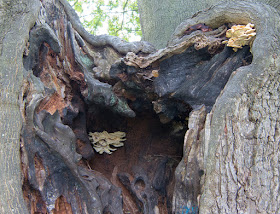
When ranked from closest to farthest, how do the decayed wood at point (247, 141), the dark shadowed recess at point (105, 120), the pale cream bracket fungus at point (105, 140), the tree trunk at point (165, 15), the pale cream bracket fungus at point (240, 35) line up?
the decayed wood at point (247, 141) < the dark shadowed recess at point (105, 120) < the pale cream bracket fungus at point (240, 35) < the pale cream bracket fungus at point (105, 140) < the tree trunk at point (165, 15)

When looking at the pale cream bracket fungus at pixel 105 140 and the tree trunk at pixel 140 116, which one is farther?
the pale cream bracket fungus at pixel 105 140

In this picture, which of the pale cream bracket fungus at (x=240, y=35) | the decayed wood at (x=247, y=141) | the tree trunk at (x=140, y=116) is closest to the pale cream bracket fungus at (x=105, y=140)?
the tree trunk at (x=140, y=116)

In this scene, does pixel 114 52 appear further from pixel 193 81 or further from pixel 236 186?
pixel 236 186

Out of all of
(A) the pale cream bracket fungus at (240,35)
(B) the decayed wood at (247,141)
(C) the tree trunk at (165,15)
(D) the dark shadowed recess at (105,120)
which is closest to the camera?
(B) the decayed wood at (247,141)

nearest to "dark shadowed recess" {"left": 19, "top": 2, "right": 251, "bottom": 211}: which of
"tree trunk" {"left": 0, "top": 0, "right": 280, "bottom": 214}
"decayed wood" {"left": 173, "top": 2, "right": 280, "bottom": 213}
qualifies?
"tree trunk" {"left": 0, "top": 0, "right": 280, "bottom": 214}

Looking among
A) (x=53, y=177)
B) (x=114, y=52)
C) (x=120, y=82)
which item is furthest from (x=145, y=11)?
(x=53, y=177)

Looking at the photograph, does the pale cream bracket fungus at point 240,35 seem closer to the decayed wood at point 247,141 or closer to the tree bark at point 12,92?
the decayed wood at point 247,141
